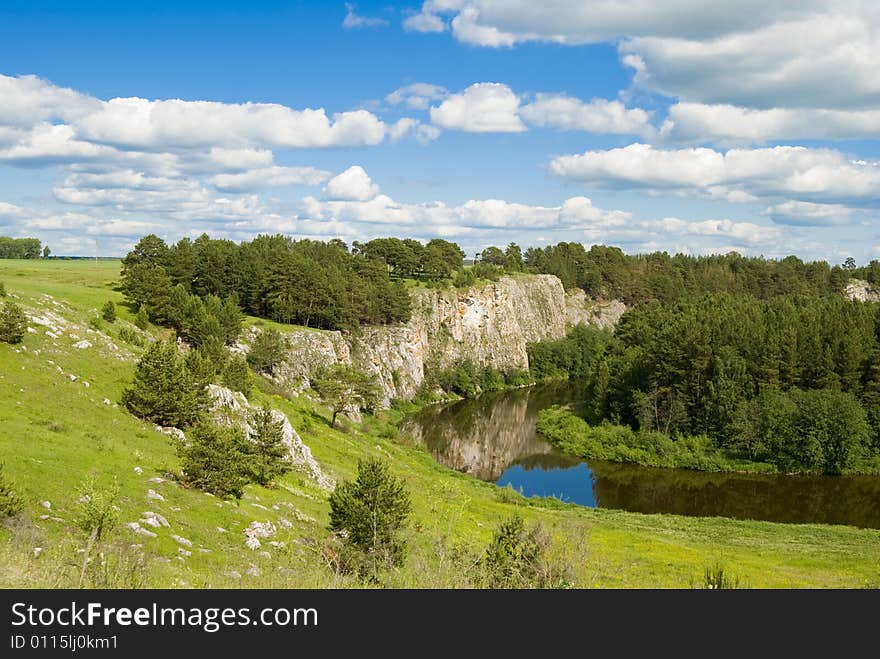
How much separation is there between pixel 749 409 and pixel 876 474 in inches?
476

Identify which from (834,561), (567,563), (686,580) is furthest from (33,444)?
(834,561)

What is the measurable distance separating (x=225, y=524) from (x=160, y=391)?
13575 mm

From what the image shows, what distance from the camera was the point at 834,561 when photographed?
33.7 metres

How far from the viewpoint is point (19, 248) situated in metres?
134

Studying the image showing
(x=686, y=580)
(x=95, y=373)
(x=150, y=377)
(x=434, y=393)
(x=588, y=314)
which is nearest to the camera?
(x=686, y=580)

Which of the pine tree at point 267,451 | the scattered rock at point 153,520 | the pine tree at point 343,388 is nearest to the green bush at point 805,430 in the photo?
the pine tree at point 343,388

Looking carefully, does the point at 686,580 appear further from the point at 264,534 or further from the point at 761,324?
the point at 761,324

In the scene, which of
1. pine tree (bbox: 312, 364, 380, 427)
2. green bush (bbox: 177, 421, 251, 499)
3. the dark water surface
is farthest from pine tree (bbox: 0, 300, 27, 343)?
the dark water surface

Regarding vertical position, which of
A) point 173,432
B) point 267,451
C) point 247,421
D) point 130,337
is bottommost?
point 267,451

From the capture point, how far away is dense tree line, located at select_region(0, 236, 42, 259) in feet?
437

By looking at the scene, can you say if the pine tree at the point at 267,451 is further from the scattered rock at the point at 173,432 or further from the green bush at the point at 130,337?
the green bush at the point at 130,337

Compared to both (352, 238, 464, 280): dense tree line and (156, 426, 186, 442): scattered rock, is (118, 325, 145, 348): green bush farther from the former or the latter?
(352, 238, 464, 280): dense tree line

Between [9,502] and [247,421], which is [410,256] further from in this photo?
[9,502]

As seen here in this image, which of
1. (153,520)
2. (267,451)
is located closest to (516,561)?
(153,520)
